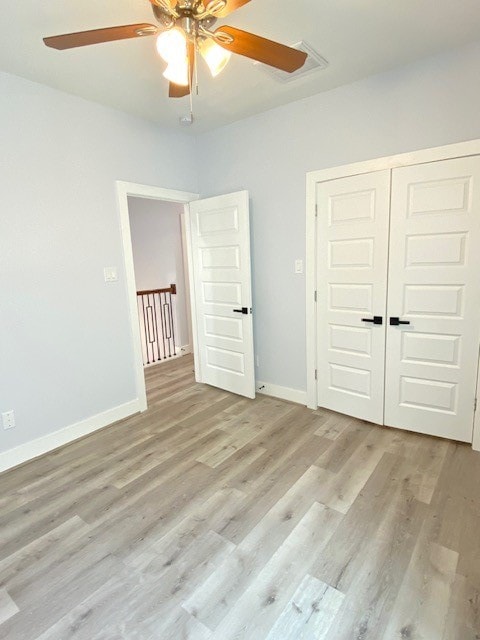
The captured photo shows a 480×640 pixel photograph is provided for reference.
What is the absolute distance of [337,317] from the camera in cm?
293

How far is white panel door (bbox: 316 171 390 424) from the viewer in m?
2.61

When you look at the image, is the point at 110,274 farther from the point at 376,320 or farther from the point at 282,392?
the point at 376,320

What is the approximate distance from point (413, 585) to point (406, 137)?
8.77ft

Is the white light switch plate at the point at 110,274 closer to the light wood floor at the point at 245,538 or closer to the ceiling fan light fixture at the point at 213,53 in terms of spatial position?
the light wood floor at the point at 245,538

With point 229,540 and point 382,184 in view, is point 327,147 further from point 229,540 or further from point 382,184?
point 229,540

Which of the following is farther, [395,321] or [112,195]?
[112,195]

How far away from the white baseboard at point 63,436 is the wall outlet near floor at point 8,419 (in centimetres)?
18

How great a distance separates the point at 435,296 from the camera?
2434 millimetres

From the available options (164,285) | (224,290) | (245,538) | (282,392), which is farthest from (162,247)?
(245,538)

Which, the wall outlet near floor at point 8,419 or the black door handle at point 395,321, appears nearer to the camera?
the wall outlet near floor at point 8,419

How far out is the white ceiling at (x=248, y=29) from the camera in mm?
1774

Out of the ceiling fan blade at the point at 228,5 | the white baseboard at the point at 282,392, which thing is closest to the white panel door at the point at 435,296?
the white baseboard at the point at 282,392

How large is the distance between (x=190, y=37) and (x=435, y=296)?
2.16 meters

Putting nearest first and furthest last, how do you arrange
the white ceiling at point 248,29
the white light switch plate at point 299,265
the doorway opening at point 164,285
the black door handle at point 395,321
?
the white ceiling at point 248,29 → the black door handle at point 395,321 → the white light switch plate at point 299,265 → the doorway opening at point 164,285
